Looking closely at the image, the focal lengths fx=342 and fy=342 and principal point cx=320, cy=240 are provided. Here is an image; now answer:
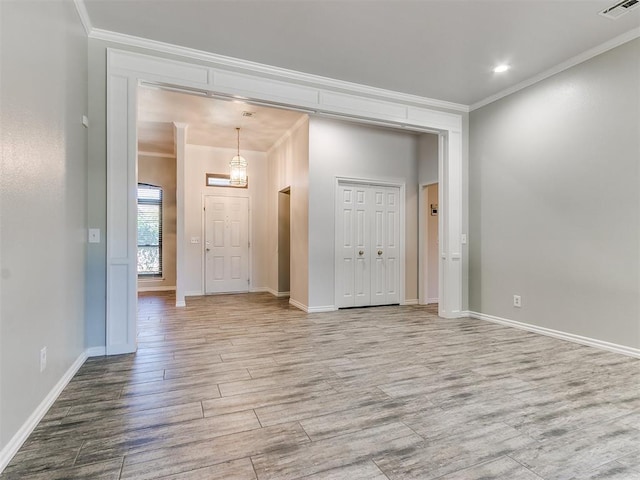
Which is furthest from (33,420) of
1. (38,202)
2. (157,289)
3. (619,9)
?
(157,289)

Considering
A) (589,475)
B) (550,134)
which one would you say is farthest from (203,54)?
(589,475)

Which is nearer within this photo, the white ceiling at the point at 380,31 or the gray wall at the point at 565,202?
the white ceiling at the point at 380,31

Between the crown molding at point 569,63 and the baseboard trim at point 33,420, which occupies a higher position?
the crown molding at point 569,63

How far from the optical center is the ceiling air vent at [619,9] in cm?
282

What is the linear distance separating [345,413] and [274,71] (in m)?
3.53

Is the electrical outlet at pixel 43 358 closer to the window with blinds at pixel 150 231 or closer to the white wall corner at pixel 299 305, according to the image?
the white wall corner at pixel 299 305

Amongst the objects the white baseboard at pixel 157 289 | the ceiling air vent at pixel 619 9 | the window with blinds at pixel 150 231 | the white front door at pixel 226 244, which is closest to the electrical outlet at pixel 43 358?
the ceiling air vent at pixel 619 9

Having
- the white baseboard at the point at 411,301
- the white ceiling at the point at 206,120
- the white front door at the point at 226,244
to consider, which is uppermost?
the white ceiling at the point at 206,120

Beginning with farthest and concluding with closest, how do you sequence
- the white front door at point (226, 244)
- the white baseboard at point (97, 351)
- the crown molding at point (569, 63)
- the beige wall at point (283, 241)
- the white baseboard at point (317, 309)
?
the white front door at point (226, 244) → the beige wall at point (283, 241) → the white baseboard at point (317, 309) → the crown molding at point (569, 63) → the white baseboard at point (97, 351)

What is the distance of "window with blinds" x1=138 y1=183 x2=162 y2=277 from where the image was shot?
7.78 m

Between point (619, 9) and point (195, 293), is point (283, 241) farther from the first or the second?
point (619, 9)

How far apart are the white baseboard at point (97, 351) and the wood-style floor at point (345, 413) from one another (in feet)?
0.32

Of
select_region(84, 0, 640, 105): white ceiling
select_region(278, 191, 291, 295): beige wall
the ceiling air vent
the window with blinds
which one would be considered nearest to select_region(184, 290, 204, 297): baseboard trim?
the window with blinds

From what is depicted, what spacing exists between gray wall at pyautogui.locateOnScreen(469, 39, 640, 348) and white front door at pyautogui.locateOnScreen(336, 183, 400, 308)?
1.39 metres
